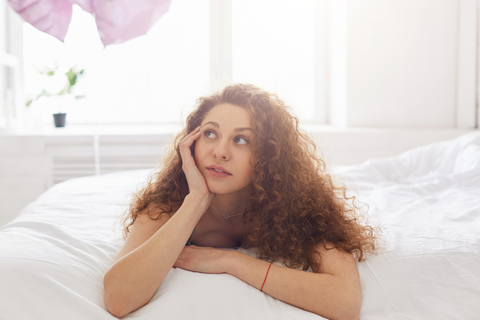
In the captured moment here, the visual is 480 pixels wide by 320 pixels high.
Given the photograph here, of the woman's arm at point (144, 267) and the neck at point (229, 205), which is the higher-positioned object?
the neck at point (229, 205)

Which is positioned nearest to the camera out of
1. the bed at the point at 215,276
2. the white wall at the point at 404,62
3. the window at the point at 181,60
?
the bed at the point at 215,276

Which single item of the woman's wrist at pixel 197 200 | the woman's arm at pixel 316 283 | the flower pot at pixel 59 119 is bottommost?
the woman's arm at pixel 316 283

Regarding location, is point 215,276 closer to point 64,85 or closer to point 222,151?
point 222,151

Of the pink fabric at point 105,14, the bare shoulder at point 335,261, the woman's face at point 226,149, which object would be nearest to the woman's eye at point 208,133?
the woman's face at point 226,149

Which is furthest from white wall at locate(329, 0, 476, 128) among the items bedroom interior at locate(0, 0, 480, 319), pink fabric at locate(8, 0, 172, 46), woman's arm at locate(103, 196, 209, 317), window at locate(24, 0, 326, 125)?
woman's arm at locate(103, 196, 209, 317)

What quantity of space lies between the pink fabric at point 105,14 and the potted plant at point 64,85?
142cm

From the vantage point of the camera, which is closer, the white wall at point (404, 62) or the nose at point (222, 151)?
the nose at point (222, 151)

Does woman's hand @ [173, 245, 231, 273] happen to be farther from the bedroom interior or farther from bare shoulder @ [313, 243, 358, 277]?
bare shoulder @ [313, 243, 358, 277]

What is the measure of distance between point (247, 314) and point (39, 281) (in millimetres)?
417

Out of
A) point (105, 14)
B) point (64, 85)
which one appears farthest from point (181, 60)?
point (105, 14)

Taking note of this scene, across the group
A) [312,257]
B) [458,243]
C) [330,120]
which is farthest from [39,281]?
[330,120]

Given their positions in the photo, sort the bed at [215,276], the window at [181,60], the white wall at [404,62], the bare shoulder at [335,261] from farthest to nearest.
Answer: the window at [181,60] < the white wall at [404,62] < the bare shoulder at [335,261] < the bed at [215,276]

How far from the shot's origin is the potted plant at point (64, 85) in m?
2.81

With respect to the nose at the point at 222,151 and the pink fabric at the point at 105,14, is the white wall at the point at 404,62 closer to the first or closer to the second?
the pink fabric at the point at 105,14
